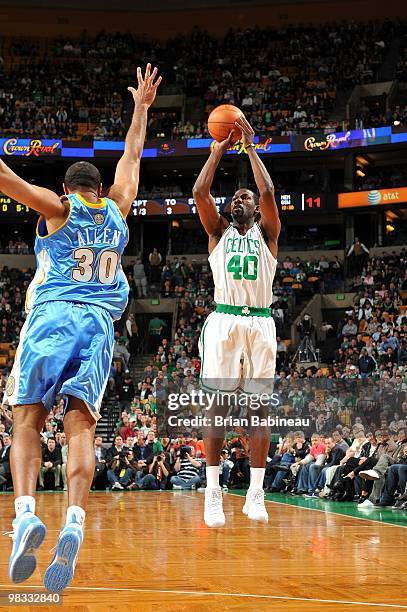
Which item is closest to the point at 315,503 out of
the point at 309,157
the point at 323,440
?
the point at 323,440

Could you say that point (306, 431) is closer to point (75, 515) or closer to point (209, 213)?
point (209, 213)

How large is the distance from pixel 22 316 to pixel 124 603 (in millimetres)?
23798

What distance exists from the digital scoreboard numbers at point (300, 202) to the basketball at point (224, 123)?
2601cm

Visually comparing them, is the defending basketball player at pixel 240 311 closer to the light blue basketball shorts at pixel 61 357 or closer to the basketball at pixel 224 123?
the basketball at pixel 224 123

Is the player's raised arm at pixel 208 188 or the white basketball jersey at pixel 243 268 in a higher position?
the player's raised arm at pixel 208 188

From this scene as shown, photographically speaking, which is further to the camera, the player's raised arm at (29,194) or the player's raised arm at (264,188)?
the player's raised arm at (264,188)

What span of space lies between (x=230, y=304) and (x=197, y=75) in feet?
107

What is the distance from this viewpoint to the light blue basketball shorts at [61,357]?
5047mm

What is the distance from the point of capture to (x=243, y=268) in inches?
310

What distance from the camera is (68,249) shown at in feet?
17.4

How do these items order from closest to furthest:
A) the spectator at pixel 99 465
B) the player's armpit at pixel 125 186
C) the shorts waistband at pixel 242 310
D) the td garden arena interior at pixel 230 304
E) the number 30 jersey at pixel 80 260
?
the number 30 jersey at pixel 80 260 → the player's armpit at pixel 125 186 → the shorts waistband at pixel 242 310 → the td garden arena interior at pixel 230 304 → the spectator at pixel 99 465

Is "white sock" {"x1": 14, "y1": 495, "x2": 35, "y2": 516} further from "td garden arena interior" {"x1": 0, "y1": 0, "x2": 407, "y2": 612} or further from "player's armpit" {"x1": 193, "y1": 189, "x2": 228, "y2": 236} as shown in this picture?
"player's armpit" {"x1": 193, "y1": 189, "x2": 228, "y2": 236}

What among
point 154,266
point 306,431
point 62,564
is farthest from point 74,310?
point 154,266

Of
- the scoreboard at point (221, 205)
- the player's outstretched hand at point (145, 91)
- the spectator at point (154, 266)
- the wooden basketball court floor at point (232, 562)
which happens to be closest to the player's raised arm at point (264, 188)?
the player's outstretched hand at point (145, 91)
